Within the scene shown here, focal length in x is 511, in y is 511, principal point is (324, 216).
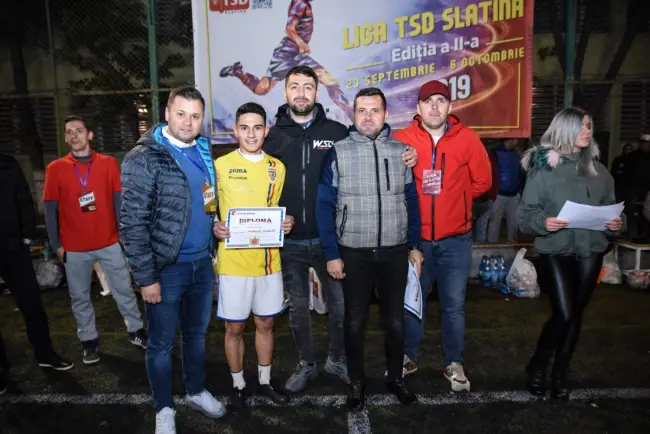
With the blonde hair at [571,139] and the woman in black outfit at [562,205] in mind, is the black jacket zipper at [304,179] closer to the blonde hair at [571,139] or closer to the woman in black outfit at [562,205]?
the woman in black outfit at [562,205]

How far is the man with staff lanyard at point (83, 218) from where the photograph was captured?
4.76m

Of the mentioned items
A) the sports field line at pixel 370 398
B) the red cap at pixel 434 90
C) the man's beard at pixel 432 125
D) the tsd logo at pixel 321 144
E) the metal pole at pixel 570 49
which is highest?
the metal pole at pixel 570 49

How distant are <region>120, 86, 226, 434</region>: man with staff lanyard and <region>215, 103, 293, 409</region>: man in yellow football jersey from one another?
0.43ft

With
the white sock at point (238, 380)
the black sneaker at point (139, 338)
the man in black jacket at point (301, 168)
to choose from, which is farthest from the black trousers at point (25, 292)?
the man in black jacket at point (301, 168)

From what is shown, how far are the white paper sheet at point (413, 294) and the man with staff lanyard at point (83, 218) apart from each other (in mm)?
2748

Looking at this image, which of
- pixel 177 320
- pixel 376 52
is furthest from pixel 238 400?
pixel 376 52

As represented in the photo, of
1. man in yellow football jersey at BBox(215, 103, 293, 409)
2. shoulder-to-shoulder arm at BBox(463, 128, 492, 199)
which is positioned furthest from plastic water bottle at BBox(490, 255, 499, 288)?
man in yellow football jersey at BBox(215, 103, 293, 409)

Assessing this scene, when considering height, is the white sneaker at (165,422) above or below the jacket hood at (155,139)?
below

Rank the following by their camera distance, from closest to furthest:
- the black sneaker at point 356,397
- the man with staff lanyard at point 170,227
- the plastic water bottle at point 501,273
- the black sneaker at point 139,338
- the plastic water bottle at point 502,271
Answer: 1. the man with staff lanyard at point 170,227
2. the black sneaker at point 356,397
3. the black sneaker at point 139,338
4. the plastic water bottle at point 501,273
5. the plastic water bottle at point 502,271

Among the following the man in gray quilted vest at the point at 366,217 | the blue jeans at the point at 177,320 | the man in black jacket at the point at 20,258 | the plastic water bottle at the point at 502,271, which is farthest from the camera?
the plastic water bottle at the point at 502,271

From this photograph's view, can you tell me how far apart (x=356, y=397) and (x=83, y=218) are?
2.97 m

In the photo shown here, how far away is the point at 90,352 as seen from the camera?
483 cm

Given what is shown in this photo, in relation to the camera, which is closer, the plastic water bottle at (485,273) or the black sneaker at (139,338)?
the black sneaker at (139,338)

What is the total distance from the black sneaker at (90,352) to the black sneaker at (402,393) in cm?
280
